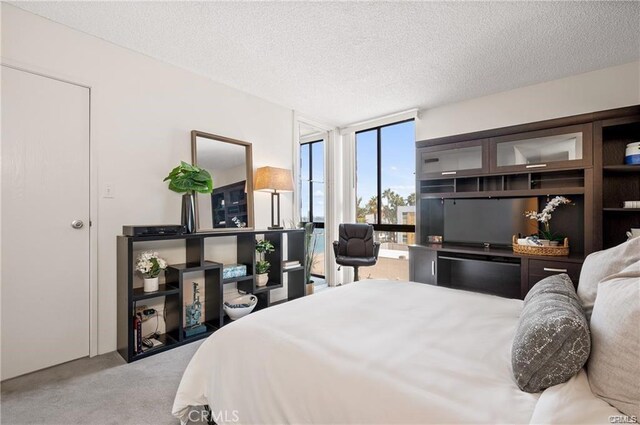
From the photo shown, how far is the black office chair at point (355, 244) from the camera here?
165 inches

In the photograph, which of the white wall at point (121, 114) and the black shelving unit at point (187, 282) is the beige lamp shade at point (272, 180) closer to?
the black shelving unit at point (187, 282)

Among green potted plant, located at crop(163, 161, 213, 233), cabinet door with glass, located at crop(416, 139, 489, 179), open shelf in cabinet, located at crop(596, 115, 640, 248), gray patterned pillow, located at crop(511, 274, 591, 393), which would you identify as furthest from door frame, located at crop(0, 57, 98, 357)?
open shelf in cabinet, located at crop(596, 115, 640, 248)

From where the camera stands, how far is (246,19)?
2.23 metres

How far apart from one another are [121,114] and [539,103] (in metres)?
4.30

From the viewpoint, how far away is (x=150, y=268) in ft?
8.22

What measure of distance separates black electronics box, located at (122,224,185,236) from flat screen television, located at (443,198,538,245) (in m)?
3.11

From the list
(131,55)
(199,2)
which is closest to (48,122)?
(131,55)

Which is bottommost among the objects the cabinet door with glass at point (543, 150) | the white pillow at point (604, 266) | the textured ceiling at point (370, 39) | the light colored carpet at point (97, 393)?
the light colored carpet at point (97, 393)

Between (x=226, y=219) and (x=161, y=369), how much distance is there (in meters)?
1.52

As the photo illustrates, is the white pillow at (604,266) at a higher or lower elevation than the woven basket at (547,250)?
higher

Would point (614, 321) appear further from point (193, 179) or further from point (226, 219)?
point (226, 219)

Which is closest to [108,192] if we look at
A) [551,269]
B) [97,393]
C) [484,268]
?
[97,393]

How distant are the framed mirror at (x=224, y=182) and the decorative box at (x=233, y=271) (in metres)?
0.43

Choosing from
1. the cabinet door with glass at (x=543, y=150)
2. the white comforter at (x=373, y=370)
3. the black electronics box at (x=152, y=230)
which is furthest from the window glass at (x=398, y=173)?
the black electronics box at (x=152, y=230)
